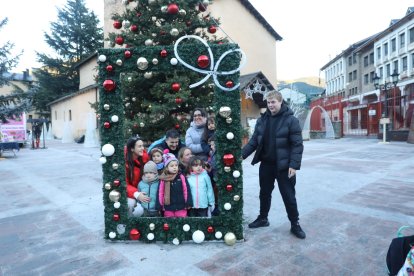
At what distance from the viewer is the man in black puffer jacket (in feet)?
11.7

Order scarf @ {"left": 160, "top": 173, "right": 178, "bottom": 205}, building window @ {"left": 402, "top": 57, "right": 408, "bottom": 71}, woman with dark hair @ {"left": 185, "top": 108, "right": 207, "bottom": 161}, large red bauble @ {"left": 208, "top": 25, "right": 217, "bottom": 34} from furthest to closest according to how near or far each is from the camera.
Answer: building window @ {"left": 402, "top": 57, "right": 408, "bottom": 71} < large red bauble @ {"left": 208, "top": 25, "right": 217, "bottom": 34} < woman with dark hair @ {"left": 185, "top": 108, "right": 207, "bottom": 161} < scarf @ {"left": 160, "top": 173, "right": 178, "bottom": 205}

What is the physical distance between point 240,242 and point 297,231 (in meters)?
0.76

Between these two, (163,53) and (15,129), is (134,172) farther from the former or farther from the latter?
(15,129)

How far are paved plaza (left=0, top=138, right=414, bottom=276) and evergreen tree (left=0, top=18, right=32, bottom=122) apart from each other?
405 inches

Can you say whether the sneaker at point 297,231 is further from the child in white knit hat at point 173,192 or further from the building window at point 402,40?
the building window at point 402,40

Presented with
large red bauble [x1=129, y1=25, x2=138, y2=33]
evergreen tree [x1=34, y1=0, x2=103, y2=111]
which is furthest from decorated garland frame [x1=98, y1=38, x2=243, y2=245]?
evergreen tree [x1=34, y1=0, x2=103, y2=111]

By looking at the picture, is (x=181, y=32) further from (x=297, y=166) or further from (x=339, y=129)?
(x=339, y=129)

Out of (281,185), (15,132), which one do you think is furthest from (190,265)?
(15,132)

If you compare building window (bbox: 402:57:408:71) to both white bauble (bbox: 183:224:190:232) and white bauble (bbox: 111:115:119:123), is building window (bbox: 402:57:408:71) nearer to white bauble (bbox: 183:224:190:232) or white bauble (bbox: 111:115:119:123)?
white bauble (bbox: 183:224:190:232)

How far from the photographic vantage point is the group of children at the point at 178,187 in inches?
145

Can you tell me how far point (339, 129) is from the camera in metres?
23.3

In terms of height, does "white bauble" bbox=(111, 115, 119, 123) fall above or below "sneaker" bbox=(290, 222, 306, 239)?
above

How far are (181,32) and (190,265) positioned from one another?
5.14m

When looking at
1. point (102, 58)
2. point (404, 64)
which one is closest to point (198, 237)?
point (102, 58)
